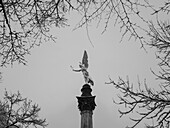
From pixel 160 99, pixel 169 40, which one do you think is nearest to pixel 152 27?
pixel 169 40

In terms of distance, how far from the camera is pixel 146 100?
6.61 m

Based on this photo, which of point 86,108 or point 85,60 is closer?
point 86,108

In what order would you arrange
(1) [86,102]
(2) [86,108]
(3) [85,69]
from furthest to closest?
(3) [85,69] < (1) [86,102] < (2) [86,108]

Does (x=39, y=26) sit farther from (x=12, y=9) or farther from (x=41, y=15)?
(x=12, y=9)

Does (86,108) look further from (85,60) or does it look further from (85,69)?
(85,60)

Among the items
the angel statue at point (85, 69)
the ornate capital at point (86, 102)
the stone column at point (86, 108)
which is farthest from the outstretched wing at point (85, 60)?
the ornate capital at point (86, 102)

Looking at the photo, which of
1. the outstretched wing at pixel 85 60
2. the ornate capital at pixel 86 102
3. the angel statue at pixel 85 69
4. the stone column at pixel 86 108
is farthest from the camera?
the outstretched wing at pixel 85 60

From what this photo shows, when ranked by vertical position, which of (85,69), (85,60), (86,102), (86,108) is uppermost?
(85,60)

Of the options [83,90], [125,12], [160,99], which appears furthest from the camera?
[83,90]

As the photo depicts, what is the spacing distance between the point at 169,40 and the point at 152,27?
58cm

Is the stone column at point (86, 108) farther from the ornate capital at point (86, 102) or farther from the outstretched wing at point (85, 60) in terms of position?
the outstretched wing at point (85, 60)

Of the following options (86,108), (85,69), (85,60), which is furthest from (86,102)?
(85,60)

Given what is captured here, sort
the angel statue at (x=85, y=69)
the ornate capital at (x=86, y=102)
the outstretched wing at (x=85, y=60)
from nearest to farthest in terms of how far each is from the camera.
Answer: the ornate capital at (x=86, y=102), the angel statue at (x=85, y=69), the outstretched wing at (x=85, y=60)

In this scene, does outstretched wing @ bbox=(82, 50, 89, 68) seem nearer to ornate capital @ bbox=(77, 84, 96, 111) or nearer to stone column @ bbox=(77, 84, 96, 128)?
stone column @ bbox=(77, 84, 96, 128)
